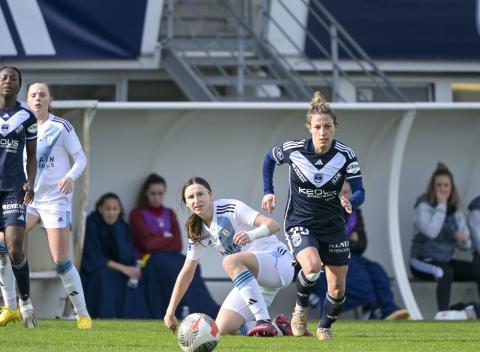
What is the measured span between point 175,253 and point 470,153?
12.8 feet

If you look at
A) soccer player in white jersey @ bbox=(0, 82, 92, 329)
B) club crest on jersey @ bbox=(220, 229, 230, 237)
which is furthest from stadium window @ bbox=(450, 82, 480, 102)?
club crest on jersey @ bbox=(220, 229, 230, 237)

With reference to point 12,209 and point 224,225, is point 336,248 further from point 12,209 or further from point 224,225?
point 12,209

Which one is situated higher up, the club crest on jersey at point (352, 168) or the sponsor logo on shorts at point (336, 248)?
the club crest on jersey at point (352, 168)

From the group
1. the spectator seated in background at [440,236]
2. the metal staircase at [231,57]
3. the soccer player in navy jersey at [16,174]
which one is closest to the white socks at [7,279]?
the soccer player in navy jersey at [16,174]

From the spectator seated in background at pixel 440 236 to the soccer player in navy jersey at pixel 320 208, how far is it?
482 cm

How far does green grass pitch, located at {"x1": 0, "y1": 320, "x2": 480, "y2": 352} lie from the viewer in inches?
321

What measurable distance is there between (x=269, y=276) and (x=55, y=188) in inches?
85.2

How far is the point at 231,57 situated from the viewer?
14883 mm

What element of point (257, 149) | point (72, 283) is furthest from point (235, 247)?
point (257, 149)

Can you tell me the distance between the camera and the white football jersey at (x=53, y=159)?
411 inches

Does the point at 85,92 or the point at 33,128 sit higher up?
the point at 85,92

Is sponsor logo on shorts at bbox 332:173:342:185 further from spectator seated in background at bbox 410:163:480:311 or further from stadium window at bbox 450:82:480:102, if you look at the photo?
stadium window at bbox 450:82:480:102

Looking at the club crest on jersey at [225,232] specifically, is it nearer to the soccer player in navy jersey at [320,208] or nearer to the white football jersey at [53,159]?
the soccer player in navy jersey at [320,208]

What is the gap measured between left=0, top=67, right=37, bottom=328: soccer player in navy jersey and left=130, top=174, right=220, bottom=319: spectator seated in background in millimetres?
3471
